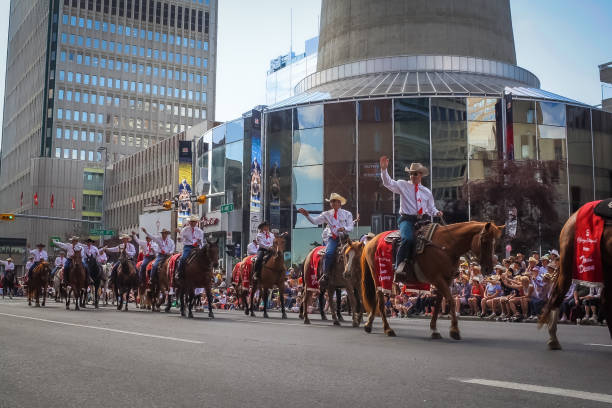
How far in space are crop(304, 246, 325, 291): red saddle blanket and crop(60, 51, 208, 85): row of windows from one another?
130 meters

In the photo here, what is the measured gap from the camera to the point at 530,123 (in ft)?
153

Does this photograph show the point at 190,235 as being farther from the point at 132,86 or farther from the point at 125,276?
the point at 132,86

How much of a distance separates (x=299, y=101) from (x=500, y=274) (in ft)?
110

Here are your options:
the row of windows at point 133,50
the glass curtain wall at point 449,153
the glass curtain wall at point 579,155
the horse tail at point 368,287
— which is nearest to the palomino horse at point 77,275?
the horse tail at point 368,287

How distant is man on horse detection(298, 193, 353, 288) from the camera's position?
1510 centimetres

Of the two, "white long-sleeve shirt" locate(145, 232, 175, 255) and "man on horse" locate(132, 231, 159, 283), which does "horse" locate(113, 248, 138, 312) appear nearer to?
"man on horse" locate(132, 231, 159, 283)

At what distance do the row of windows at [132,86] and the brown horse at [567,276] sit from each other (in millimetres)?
137211

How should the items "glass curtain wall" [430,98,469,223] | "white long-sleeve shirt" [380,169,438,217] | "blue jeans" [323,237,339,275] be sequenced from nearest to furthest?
"white long-sleeve shirt" [380,169,438,217]
"blue jeans" [323,237,339,275]
"glass curtain wall" [430,98,469,223]

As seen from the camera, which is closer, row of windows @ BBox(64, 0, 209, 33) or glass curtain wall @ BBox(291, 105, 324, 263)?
glass curtain wall @ BBox(291, 105, 324, 263)

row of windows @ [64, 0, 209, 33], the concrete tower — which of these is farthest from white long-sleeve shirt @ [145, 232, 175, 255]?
row of windows @ [64, 0, 209, 33]

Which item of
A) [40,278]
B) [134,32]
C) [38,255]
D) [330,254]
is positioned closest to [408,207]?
[330,254]

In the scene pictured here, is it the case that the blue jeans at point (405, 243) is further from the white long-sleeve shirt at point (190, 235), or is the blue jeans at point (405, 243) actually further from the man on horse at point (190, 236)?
the white long-sleeve shirt at point (190, 235)

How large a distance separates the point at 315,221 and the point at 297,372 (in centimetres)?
848

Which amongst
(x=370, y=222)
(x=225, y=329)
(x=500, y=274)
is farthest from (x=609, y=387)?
(x=370, y=222)
